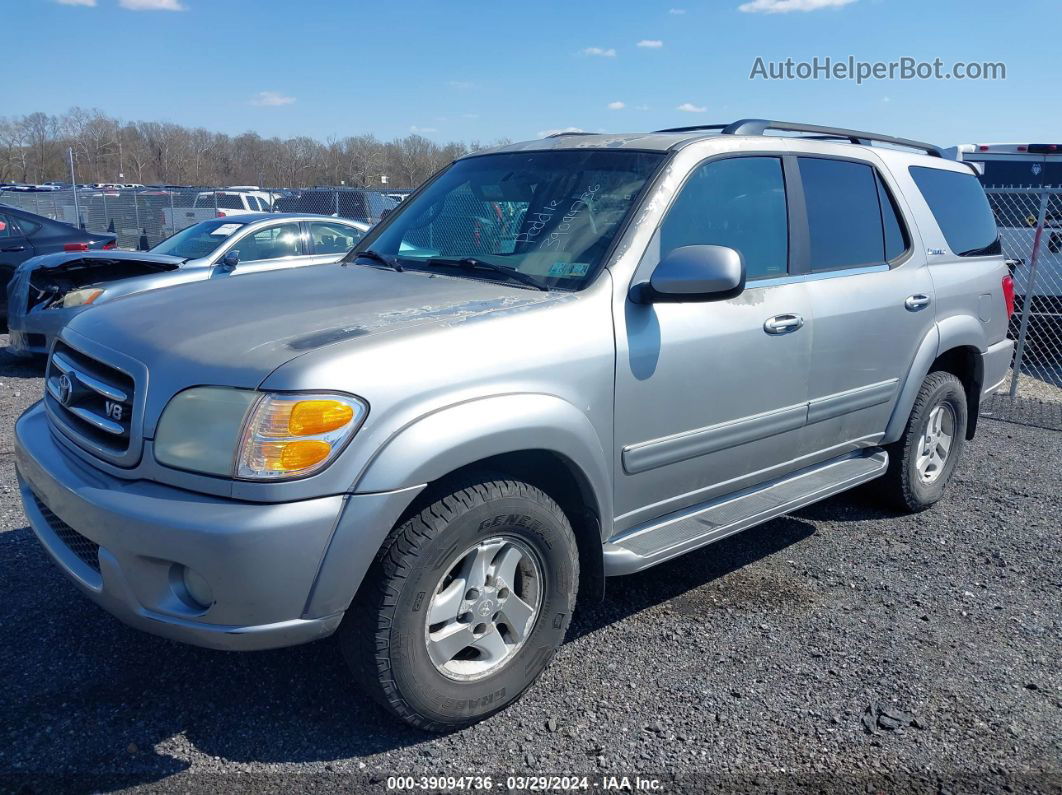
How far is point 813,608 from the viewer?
12.6 ft

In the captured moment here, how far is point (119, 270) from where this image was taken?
7.96 meters

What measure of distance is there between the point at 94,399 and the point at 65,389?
0.22m

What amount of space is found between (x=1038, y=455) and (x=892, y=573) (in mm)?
3087

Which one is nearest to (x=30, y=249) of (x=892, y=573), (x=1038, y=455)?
(x=892, y=573)

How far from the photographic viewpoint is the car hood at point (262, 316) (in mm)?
2492

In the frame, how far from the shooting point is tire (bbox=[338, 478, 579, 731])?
2.53 meters

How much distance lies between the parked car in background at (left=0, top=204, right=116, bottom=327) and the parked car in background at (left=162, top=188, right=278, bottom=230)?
1063 centimetres

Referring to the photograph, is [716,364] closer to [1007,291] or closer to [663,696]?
[663,696]

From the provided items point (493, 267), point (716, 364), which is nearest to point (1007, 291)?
point (716, 364)

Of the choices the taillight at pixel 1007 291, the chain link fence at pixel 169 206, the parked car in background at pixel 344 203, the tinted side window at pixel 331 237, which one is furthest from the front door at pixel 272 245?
the chain link fence at pixel 169 206

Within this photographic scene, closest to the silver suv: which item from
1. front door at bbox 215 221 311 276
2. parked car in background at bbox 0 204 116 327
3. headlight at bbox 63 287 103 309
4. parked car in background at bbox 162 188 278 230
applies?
headlight at bbox 63 287 103 309

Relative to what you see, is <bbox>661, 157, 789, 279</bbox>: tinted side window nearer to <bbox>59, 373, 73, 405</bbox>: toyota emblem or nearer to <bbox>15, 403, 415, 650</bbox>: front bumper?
<bbox>15, 403, 415, 650</bbox>: front bumper

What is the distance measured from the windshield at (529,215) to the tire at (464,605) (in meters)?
0.91

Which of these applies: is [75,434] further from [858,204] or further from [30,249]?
[30,249]
